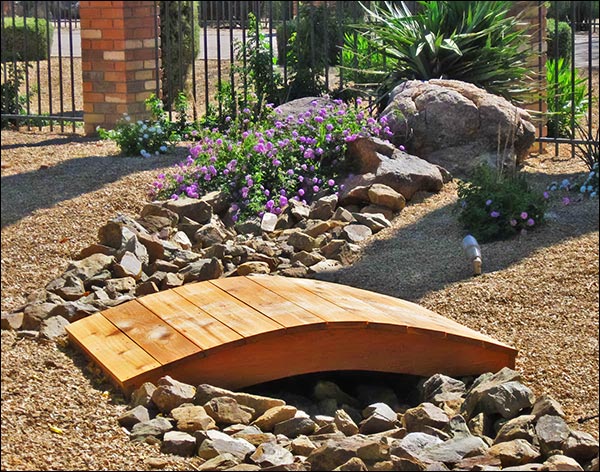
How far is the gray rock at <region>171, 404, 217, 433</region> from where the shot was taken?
3949 millimetres

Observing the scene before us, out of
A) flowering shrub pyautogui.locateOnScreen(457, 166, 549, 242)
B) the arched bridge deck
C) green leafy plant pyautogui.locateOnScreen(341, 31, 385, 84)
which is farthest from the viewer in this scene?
green leafy plant pyautogui.locateOnScreen(341, 31, 385, 84)

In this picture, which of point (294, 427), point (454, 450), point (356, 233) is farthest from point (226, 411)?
point (356, 233)

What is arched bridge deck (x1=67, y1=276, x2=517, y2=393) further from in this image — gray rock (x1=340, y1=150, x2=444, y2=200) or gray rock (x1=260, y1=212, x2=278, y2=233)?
gray rock (x1=340, y1=150, x2=444, y2=200)

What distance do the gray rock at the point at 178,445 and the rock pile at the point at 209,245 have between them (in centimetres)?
125

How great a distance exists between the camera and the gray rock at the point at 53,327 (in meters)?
4.82

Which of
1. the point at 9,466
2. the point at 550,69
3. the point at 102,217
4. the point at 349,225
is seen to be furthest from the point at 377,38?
the point at 9,466

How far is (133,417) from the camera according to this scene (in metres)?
3.94

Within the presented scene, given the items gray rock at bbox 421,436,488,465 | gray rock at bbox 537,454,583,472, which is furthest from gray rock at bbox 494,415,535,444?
gray rock at bbox 537,454,583,472

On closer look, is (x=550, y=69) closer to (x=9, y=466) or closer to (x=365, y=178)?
(x=365, y=178)

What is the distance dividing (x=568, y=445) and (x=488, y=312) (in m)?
1.47

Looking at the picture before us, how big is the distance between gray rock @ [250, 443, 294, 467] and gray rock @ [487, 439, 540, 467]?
2.47ft

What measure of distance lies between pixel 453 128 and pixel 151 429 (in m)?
4.76

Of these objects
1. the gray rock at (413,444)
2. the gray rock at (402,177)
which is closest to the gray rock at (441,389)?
the gray rock at (413,444)

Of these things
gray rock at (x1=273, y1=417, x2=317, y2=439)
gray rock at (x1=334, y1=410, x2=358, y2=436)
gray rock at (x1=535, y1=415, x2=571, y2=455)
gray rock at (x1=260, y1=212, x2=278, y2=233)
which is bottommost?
gray rock at (x1=334, y1=410, x2=358, y2=436)
